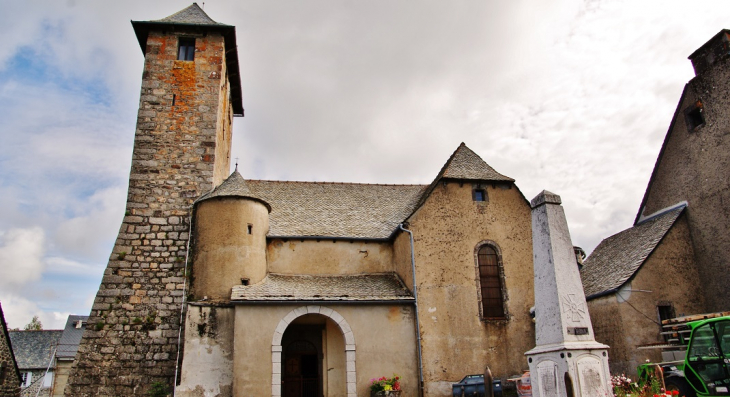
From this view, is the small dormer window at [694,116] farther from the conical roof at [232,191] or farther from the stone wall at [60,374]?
the stone wall at [60,374]

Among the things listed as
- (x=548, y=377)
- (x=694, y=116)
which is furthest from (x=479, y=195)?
(x=548, y=377)

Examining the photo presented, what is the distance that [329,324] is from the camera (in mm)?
17062

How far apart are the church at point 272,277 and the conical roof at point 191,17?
0.21 meters

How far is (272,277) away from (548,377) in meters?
11.2

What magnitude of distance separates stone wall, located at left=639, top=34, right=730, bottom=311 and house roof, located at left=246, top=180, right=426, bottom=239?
1004 cm

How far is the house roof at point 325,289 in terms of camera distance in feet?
51.0

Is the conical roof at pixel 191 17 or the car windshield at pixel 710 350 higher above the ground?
the conical roof at pixel 191 17

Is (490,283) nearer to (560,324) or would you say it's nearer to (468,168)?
(468,168)

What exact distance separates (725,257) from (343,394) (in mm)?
13327

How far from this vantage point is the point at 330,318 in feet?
51.6

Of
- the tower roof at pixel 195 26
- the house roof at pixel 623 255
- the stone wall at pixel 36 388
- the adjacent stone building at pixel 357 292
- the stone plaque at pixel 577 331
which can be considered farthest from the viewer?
the stone wall at pixel 36 388

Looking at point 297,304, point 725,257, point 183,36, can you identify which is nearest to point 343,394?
point 297,304

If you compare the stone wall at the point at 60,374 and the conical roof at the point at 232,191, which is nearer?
the conical roof at the point at 232,191

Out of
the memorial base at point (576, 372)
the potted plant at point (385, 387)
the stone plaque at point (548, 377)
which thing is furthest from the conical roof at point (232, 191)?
the memorial base at point (576, 372)
